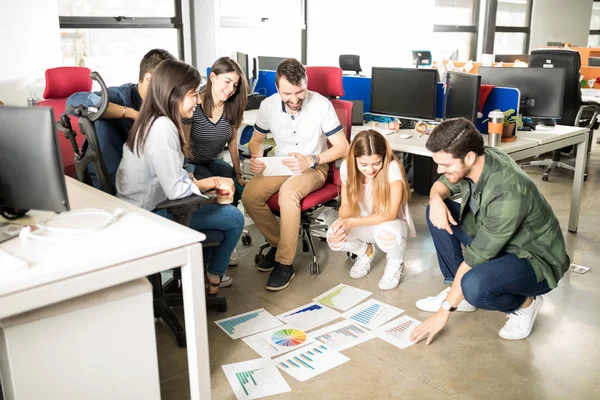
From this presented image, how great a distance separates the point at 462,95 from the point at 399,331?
1581mm

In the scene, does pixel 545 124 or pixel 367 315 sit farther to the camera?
pixel 545 124

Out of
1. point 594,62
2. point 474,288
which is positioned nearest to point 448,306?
point 474,288

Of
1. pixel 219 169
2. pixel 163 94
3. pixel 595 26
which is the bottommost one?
pixel 219 169

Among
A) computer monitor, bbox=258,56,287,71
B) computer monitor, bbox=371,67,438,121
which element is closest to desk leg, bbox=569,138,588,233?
computer monitor, bbox=371,67,438,121

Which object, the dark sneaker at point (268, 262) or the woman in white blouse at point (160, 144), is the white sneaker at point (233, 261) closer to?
the dark sneaker at point (268, 262)

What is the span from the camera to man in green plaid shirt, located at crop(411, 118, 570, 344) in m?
2.17

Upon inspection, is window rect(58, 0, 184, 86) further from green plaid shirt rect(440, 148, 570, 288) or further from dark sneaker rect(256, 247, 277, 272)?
green plaid shirt rect(440, 148, 570, 288)

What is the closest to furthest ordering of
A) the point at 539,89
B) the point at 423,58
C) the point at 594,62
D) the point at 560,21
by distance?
the point at 539,89 < the point at 594,62 < the point at 423,58 < the point at 560,21

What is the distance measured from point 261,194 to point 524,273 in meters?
1.38

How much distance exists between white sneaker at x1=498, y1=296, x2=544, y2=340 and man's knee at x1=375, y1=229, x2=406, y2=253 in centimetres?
67

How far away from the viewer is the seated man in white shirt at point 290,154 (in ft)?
9.94

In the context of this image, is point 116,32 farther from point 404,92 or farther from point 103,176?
point 103,176

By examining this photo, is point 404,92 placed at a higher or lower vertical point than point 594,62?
lower

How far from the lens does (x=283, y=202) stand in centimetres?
303
